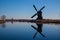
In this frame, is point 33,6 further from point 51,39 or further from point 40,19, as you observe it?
point 51,39

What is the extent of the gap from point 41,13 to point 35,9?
3241 mm

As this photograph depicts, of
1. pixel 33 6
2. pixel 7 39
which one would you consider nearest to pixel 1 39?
pixel 7 39

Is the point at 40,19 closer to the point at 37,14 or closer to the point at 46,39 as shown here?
the point at 37,14

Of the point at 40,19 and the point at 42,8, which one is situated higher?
the point at 42,8

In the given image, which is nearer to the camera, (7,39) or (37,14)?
(7,39)

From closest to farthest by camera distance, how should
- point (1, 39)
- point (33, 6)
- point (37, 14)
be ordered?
1. point (1, 39)
2. point (37, 14)
3. point (33, 6)

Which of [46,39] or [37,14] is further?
[37,14]

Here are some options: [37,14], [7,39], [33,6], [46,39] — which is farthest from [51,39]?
[33,6]

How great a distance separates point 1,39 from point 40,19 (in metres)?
32.0

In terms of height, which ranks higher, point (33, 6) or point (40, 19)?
point (33, 6)

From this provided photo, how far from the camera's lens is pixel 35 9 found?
158 feet

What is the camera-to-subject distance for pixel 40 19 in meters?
45.9

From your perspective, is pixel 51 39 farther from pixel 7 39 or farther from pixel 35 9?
pixel 35 9

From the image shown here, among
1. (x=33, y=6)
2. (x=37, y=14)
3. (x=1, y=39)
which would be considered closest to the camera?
(x=1, y=39)
